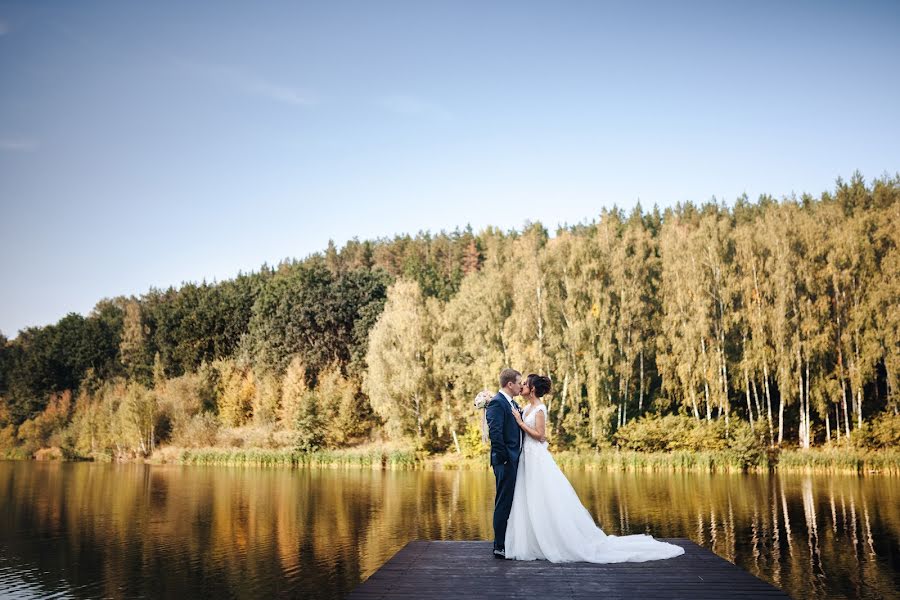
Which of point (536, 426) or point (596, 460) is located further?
point (596, 460)

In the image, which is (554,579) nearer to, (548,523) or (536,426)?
(548,523)

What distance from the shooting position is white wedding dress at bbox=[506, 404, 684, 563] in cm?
945

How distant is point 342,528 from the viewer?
60.8 feet

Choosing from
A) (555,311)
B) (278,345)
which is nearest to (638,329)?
(555,311)

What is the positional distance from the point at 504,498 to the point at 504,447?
0.67 metres

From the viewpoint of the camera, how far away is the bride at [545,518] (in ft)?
31.0

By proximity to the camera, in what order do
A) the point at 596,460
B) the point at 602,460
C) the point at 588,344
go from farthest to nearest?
1. the point at 588,344
2. the point at 596,460
3. the point at 602,460

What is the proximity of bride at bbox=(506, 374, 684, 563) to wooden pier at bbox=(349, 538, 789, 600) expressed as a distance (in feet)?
0.67

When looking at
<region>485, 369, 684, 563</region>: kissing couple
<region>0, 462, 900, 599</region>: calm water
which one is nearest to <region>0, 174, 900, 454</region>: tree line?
<region>0, 462, 900, 599</region>: calm water

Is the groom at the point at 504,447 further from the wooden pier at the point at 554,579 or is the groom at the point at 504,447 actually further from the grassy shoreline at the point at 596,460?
the grassy shoreline at the point at 596,460

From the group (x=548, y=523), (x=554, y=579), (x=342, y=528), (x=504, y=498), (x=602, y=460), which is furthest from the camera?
(x=602, y=460)

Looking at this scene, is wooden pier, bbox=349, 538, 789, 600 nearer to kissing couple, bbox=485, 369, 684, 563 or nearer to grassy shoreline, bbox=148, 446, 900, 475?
kissing couple, bbox=485, 369, 684, 563

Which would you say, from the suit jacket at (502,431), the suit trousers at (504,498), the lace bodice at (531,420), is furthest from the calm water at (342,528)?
the lace bodice at (531,420)

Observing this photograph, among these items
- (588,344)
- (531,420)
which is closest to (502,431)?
(531,420)
